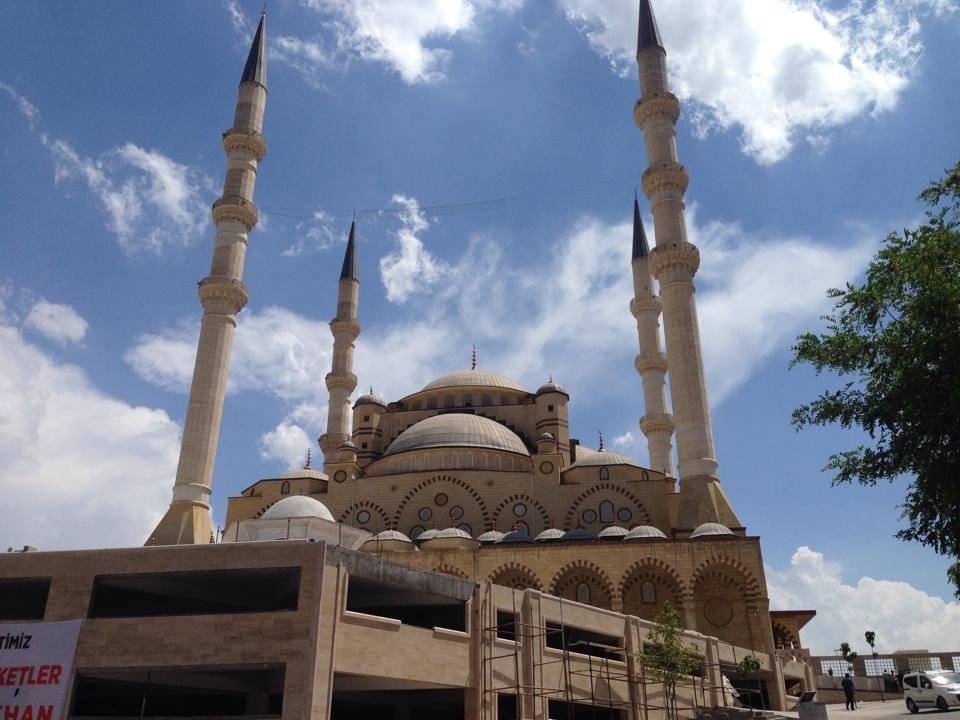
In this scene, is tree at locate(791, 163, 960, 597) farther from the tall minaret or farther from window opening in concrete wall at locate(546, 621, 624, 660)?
the tall minaret

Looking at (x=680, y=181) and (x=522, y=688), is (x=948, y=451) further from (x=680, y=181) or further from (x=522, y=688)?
(x=680, y=181)

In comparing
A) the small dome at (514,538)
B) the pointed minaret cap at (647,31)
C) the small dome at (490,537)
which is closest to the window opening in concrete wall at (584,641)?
the small dome at (514,538)

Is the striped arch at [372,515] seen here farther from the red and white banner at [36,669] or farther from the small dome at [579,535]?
the red and white banner at [36,669]

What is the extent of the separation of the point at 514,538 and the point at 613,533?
3.70 m

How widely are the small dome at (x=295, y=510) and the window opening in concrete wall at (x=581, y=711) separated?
11.8 metres

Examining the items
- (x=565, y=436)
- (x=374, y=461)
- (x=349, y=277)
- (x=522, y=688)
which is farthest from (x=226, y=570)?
(x=349, y=277)

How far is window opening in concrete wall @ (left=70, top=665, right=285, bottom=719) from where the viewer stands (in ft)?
51.7

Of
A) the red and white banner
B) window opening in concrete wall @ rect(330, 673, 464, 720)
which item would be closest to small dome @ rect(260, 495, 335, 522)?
window opening in concrete wall @ rect(330, 673, 464, 720)

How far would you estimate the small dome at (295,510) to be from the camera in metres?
28.1

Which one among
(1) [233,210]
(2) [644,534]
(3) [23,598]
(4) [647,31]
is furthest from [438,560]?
(4) [647,31]

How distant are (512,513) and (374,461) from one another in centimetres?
787

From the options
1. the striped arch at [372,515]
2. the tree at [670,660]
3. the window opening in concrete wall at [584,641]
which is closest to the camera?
the window opening in concrete wall at [584,641]

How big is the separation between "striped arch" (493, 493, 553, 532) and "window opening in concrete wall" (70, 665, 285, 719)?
16.1m

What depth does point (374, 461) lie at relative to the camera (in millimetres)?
37938
